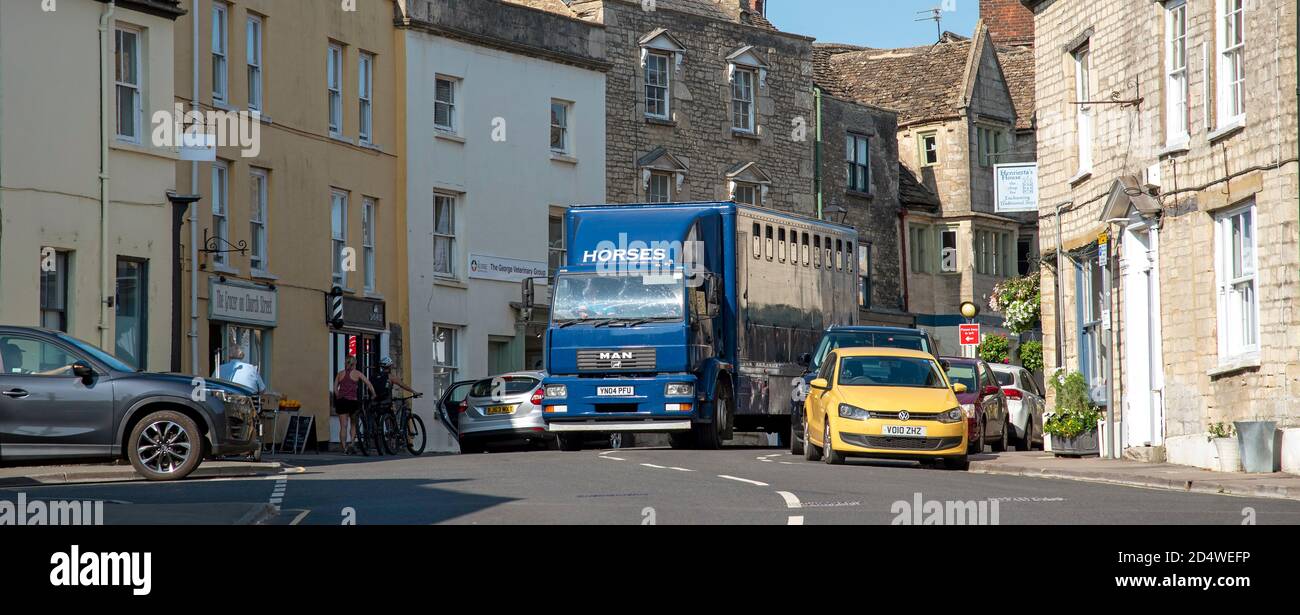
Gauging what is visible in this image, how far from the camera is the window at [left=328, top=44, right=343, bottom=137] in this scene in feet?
123

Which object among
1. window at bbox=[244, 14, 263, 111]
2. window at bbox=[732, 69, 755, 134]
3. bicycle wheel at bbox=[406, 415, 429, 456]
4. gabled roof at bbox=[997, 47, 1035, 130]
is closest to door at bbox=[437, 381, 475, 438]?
bicycle wheel at bbox=[406, 415, 429, 456]

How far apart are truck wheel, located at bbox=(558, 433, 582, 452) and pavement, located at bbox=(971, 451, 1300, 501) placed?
6.98 m

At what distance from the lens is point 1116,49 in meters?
27.3

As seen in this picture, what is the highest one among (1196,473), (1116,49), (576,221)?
(1116,49)

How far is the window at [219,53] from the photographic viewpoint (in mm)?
33594

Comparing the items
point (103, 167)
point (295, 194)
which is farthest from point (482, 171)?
point (103, 167)

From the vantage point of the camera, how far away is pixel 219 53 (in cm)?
3375

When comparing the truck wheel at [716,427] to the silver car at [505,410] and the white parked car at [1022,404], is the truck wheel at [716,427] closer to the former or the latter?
the silver car at [505,410]

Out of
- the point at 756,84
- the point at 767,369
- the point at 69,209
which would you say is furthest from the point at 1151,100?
the point at 756,84

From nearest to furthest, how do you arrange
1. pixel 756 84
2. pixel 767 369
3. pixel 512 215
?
pixel 767 369 → pixel 512 215 → pixel 756 84

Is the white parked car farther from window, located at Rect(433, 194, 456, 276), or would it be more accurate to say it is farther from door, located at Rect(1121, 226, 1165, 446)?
window, located at Rect(433, 194, 456, 276)

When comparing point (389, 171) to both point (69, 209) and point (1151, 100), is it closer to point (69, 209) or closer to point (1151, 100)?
point (69, 209)

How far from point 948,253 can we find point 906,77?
6.28 metres
